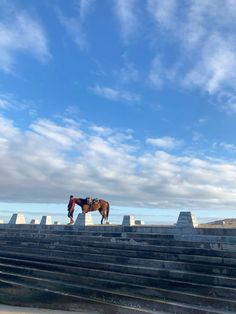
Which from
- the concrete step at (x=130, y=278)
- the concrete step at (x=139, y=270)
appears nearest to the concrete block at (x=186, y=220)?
the concrete step at (x=139, y=270)

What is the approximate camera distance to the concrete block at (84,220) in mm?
14296

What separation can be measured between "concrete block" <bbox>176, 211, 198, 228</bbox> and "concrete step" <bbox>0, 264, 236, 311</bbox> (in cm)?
296

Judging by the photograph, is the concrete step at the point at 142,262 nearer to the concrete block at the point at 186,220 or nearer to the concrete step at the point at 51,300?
the concrete block at the point at 186,220

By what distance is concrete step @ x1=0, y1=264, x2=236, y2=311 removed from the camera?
7406 millimetres

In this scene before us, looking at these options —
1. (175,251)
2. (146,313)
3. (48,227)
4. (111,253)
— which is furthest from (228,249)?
(48,227)

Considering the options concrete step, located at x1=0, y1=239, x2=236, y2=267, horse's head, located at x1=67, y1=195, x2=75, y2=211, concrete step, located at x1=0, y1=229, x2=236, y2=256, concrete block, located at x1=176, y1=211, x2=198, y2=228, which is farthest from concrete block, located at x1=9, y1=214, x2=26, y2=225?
concrete block, located at x1=176, y1=211, x2=198, y2=228

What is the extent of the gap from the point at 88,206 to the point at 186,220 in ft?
19.3

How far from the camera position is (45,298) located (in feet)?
29.5

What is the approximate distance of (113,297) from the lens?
8367 mm

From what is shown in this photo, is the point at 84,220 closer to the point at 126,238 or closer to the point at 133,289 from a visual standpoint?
the point at 126,238

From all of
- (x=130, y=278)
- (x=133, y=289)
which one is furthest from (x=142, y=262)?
(x=133, y=289)

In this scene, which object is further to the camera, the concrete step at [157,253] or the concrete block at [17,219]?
the concrete block at [17,219]

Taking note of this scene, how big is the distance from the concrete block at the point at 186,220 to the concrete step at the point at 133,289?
9.71 ft

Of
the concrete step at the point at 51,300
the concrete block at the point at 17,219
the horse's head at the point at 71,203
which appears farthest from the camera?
the concrete block at the point at 17,219
